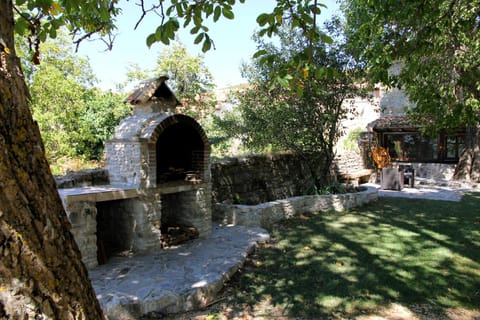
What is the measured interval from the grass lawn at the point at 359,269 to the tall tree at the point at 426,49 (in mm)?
2469

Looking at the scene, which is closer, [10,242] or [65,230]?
[10,242]

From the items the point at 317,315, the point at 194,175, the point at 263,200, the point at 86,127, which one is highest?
the point at 86,127

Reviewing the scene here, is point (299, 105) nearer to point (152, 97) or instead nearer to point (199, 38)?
point (152, 97)

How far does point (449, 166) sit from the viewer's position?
678 inches

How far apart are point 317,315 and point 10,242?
3.92 metres

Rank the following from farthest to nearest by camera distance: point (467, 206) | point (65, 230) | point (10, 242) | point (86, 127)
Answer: point (86, 127) → point (467, 206) → point (65, 230) → point (10, 242)

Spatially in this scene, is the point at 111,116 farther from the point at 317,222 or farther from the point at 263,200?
the point at 317,222

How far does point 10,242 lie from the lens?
3.56 ft

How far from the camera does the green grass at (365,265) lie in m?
4.61

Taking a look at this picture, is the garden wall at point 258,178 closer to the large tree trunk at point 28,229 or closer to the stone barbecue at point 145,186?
the stone barbecue at point 145,186

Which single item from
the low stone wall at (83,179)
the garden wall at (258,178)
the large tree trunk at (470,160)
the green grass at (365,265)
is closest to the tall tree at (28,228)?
the green grass at (365,265)

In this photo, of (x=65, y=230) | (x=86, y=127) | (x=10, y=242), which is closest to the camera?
(x=10, y=242)

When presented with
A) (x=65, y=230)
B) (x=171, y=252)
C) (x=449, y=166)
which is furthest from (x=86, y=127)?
(x=449, y=166)

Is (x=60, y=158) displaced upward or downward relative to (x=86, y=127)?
downward
